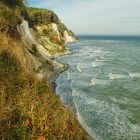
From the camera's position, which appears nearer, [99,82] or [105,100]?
[105,100]

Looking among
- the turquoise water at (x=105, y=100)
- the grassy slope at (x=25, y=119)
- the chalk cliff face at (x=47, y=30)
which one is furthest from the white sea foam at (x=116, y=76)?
the grassy slope at (x=25, y=119)

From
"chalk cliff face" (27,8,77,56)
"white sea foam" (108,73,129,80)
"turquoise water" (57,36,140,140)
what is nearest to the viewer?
"turquoise water" (57,36,140,140)

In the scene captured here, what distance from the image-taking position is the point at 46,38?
83875 millimetres

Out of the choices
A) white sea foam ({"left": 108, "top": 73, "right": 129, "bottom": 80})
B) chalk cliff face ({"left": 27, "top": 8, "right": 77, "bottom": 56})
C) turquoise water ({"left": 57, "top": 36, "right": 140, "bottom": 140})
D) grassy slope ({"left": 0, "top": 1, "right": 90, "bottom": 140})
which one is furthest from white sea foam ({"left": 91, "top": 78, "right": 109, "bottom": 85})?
chalk cliff face ({"left": 27, "top": 8, "right": 77, "bottom": 56})

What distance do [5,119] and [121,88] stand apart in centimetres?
3066

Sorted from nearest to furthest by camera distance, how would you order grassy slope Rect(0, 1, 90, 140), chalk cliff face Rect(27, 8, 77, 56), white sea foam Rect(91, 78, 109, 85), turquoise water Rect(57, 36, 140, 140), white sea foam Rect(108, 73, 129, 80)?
grassy slope Rect(0, 1, 90, 140) < turquoise water Rect(57, 36, 140, 140) < white sea foam Rect(91, 78, 109, 85) < white sea foam Rect(108, 73, 129, 80) < chalk cliff face Rect(27, 8, 77, 56)

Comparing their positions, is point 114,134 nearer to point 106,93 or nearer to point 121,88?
point 106,93

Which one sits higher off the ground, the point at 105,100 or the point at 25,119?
the point at 25,119

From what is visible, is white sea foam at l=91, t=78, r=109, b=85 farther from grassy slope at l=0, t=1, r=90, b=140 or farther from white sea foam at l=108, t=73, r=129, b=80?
grassy slope at l=0, t=1, r=90, b=140

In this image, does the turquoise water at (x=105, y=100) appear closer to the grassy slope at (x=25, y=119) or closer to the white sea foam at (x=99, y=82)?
the white sea foam at (x=99, y=82)

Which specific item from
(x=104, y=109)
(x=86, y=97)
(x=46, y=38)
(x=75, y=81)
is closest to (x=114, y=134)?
(x=104, y=109)

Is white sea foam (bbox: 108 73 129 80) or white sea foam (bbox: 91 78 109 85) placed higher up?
white sea foam (bbox: 91 78 109 85)

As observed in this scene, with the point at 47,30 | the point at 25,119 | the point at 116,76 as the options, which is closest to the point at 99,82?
the point at 116,76

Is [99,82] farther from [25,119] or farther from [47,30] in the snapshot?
[47,30]
